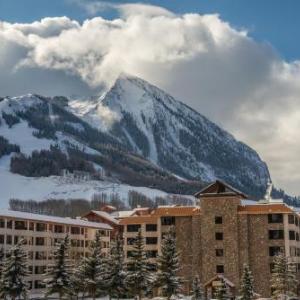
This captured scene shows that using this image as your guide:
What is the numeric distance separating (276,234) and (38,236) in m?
48.9

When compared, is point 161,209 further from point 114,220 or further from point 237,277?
point 114,220

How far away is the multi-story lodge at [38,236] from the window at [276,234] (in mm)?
44381

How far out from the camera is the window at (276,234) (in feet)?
399

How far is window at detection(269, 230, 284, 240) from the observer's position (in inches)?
4786

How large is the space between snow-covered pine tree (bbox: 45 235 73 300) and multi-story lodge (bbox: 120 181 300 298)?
36.3m

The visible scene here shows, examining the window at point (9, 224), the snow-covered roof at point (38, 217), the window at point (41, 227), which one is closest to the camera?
the window at point (9, 224)

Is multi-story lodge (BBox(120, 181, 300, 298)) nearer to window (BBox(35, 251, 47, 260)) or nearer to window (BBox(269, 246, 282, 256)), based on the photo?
window (BBox(269, 246, 282, 256))

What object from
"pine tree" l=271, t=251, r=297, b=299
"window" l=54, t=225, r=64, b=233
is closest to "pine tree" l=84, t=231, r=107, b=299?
"pine tree" l=271, t=251, r=297, b=299

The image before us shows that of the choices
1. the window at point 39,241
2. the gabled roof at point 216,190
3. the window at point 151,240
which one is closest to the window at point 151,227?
the window at point 151,240

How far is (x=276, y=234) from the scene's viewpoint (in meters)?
122

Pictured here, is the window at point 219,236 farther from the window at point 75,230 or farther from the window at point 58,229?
the window at point 75,230

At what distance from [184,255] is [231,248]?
10213mm

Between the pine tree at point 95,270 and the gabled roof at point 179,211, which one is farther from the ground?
the gabled roof at point 179,211

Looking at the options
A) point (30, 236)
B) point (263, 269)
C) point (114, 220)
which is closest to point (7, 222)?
point (30, 236)
